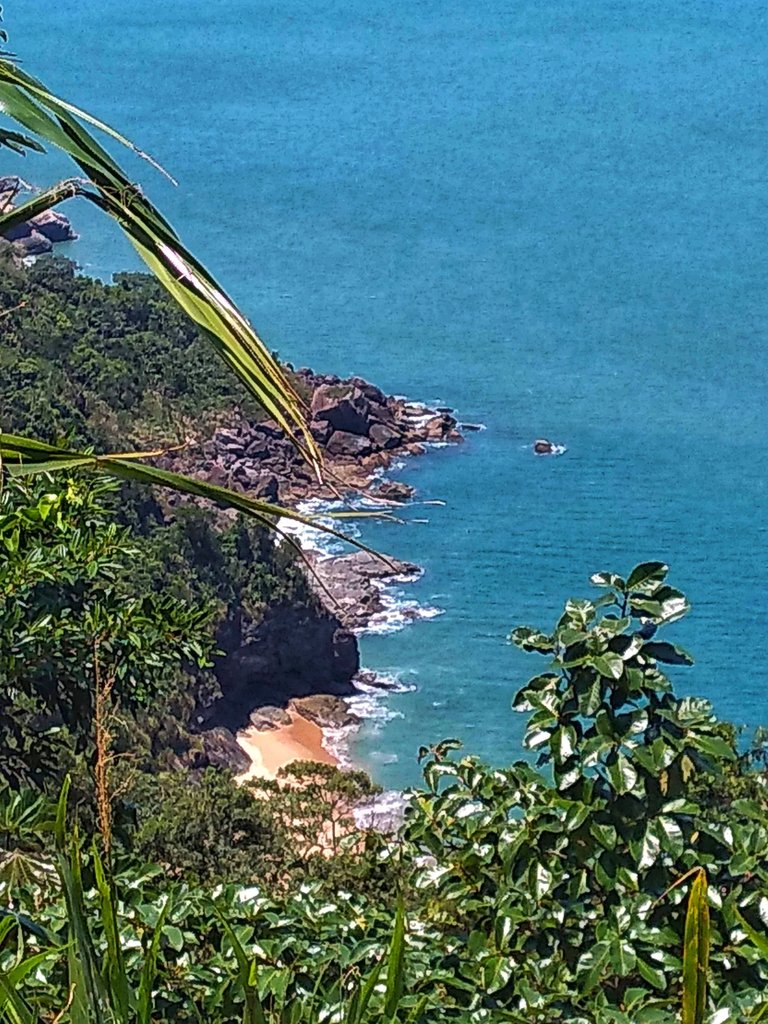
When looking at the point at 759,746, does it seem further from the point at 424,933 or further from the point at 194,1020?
the point at 194,1020

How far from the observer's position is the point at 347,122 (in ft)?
135

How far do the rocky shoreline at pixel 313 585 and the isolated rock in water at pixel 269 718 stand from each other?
0.01 meters

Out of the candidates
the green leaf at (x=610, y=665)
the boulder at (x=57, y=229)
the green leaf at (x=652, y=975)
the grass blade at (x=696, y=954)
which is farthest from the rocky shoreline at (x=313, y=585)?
the grass blade at (x=696, y=954)

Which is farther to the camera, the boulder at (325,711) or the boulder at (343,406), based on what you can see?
the boulder at (343,406)

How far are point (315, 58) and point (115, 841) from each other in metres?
46.0

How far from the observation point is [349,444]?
68.4ft

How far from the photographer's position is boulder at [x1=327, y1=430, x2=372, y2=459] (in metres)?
20.5

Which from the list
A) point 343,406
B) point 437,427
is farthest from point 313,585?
point 437,427

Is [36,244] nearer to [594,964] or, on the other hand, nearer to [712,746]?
[712,746]

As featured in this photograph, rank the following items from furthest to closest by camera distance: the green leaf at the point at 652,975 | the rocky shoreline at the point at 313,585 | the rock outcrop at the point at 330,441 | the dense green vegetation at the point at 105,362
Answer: the rock outcrop at the point at 330,441 → the dense green vegetation at the point at 105,362 → the rocky shoreline at the point at 313,585 → the green leaf at the point at 652,975

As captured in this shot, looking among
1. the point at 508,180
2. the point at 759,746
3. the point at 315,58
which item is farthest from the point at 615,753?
the point at 315,58

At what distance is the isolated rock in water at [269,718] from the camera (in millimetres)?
14941

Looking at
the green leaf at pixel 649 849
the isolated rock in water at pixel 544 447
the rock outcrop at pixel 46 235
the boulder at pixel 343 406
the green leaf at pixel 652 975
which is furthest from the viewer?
the rock outcrop at pixel 46 235

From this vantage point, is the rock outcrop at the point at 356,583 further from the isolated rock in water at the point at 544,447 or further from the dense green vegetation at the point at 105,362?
the isolated rock in water at the point at 544,447
